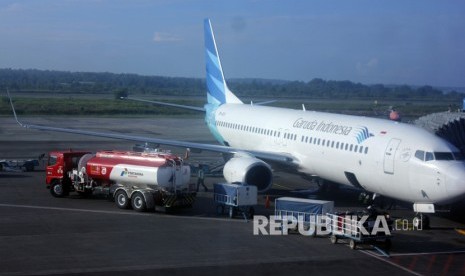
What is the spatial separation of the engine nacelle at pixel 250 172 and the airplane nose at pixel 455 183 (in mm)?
8394

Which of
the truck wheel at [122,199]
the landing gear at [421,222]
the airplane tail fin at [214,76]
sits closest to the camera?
the landing gear at [421,222]

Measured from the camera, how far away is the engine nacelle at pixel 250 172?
27.1 m

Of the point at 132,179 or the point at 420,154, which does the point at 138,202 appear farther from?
the point at 420,154

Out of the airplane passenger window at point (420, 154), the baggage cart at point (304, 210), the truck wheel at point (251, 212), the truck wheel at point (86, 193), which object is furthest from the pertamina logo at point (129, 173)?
the airplane passenger window at point (420, 154)

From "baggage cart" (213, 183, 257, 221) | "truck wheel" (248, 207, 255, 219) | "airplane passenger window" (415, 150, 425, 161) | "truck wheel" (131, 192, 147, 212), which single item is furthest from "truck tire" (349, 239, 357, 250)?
"truck wheel" (131, 192, 147, 212)

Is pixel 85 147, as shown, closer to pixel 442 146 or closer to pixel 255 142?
pixel 255 142

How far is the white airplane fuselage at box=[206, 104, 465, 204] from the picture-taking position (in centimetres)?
2184

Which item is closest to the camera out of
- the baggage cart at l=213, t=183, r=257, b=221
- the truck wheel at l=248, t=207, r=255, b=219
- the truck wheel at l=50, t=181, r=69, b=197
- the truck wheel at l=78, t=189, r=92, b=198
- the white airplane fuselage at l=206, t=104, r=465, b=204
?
the white airplane fuselage at l=206, t=104, r=465, b=204

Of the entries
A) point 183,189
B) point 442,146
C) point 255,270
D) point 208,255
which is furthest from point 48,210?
point 442,146

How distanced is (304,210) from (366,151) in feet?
12.5

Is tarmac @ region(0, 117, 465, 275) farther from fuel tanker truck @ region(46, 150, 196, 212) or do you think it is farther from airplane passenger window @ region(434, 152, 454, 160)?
airplane passenger window @ region(434, 152, 454, 160)

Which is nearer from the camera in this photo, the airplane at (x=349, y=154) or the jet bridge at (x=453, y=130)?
the airplane at (x=349, y=154)

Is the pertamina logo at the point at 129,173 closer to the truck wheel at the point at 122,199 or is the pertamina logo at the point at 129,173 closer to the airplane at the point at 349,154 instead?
the truck wheel at the point at 122,199

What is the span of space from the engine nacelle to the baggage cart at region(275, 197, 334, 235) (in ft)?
13.3
